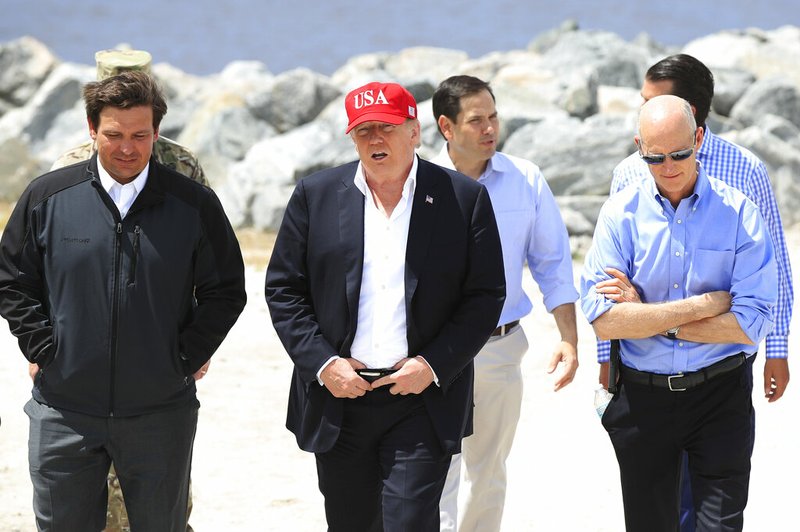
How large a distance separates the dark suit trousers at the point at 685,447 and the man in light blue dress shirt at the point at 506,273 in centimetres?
92

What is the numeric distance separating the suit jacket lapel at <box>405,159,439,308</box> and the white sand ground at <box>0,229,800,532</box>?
2513 mm

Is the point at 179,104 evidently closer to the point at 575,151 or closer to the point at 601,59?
the point at 601,59

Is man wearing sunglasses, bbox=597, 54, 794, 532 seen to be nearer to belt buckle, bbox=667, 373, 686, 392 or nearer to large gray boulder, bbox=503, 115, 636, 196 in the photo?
belt buckle, bbox=667, 373, 686, 392

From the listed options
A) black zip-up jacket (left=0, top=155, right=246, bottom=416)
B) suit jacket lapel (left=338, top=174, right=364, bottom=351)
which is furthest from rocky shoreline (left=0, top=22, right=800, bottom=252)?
black zip-up jacket (left=0, top=155, right=246, bottom=416)

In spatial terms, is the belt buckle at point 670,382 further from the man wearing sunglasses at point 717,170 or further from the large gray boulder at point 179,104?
the large gray boulder at point 179,104

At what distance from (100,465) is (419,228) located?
1.33 m

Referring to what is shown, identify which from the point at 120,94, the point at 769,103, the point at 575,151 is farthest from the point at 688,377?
the point at 769,103

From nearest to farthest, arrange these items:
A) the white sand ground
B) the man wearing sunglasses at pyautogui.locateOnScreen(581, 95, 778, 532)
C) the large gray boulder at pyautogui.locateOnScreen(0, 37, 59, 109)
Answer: the man wearing sunglasses at pyautogui.locateOnScreen(581, 95, 778, 532), the white sand ground, the large gray boulder at pyautogui.locateOnScreen(0, 37, 59, 109)

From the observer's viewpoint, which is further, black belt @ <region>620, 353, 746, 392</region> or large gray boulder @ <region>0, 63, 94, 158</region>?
large gray boulder @ <region>0, 63, 94, 158</region>

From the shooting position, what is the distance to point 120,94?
171 inches

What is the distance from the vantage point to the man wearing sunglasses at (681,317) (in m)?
4.52

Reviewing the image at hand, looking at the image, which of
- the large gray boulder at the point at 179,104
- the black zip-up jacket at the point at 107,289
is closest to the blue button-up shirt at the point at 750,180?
the black zip-up jacket at the point at 107,289

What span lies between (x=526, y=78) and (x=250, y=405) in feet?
47.7

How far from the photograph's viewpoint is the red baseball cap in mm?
4434
